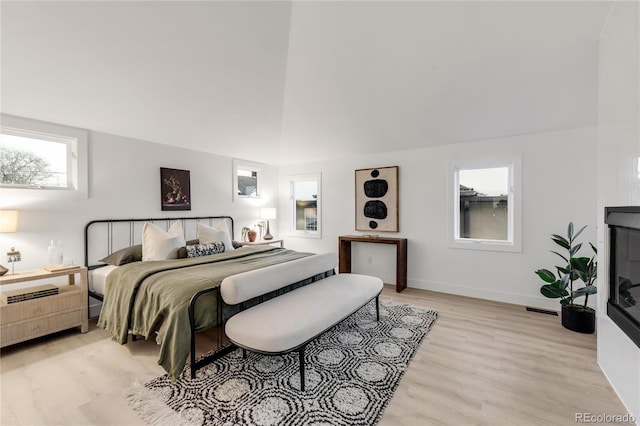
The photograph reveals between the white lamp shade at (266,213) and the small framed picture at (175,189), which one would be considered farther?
the white lamp shade at (266,213)

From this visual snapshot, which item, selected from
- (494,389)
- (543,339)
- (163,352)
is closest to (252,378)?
(163,352)

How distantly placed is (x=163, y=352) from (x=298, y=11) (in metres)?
3.23

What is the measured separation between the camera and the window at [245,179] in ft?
17.0

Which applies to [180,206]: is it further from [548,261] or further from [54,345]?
[548,261]

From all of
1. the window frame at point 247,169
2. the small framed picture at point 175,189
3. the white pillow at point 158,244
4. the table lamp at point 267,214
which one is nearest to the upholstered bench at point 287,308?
the white pillow at point 158,244

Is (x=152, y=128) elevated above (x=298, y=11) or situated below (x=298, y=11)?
below

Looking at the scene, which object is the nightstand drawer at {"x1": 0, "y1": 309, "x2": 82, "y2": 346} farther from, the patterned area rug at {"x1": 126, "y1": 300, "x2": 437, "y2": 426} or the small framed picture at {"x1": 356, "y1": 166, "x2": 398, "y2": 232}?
the small framed picture at {"x1": 356, "y1": 166, "x2": 398, "y2": 232}

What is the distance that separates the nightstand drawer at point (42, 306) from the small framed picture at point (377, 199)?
3.85 meters

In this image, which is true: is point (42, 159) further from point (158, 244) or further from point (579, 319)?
point (579, 319)

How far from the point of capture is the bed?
2045 mm

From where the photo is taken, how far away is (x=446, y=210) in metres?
4.20

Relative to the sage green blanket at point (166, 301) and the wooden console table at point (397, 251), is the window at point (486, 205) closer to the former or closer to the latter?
the wooden console table at point (397, 251)

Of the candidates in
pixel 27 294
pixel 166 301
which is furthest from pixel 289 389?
pixel 27 294

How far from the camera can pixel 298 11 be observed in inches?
111
